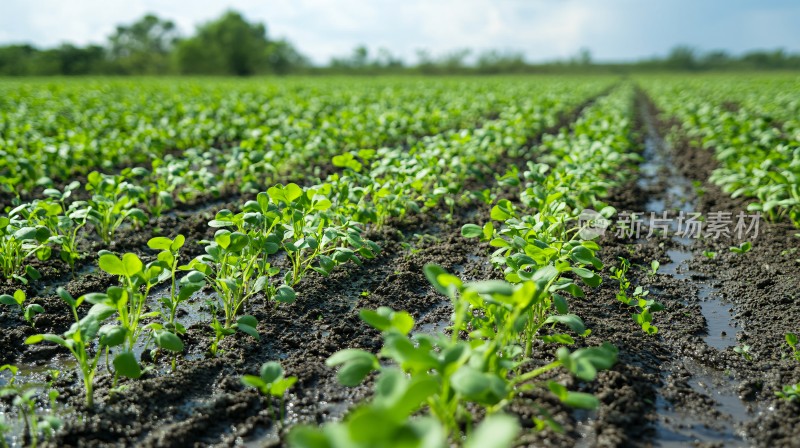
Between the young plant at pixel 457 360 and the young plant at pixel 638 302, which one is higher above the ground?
the young plant at pixel 457 360

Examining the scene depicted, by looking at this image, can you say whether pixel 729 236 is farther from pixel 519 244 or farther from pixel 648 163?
pixel 648 163

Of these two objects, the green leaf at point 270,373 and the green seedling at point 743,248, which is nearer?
the green leaf at point 270,373

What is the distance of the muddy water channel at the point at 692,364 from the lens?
2.23m

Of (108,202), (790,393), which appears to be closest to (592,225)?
(790,393)

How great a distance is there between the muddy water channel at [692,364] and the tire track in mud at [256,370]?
46.1 inches

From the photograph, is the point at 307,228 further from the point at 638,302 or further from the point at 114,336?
the point at 638,302

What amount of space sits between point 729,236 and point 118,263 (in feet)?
14.5

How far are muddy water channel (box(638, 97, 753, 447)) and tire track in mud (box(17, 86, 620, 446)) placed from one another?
3.84 ft

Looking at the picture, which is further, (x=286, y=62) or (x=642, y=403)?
(x=286, y=62)

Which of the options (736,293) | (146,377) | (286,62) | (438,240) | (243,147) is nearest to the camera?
(146,377)

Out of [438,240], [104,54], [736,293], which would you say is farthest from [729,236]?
[104,54]

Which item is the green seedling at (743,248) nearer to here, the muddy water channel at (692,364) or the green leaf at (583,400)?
the muddy water channel at (692,364)

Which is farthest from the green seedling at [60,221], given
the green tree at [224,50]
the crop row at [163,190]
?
the green tree at [224,50]

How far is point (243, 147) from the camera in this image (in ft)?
21.5
